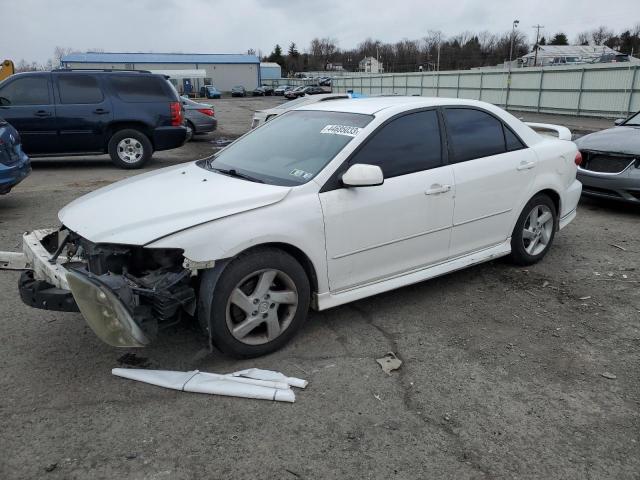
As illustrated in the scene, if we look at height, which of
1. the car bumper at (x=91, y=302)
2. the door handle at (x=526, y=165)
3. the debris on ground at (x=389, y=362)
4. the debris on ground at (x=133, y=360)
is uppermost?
the door handle at (x=526, y=165)

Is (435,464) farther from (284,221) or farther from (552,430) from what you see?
(284,221)

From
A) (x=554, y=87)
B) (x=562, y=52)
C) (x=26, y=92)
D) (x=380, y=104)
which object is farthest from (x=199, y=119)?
(x=562, y=52)

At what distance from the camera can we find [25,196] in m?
8.41

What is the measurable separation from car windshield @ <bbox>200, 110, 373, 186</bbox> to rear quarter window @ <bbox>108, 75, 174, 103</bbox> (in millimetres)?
7107

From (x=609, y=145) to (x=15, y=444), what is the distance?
25.0 feet

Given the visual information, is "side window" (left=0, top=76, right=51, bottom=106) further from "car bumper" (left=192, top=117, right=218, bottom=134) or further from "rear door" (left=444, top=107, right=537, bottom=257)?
"rear door" (left=444, top=107, right=537, bottom=257)

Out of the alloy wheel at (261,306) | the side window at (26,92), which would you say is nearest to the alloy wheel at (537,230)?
the alloy wheel at (261,306)

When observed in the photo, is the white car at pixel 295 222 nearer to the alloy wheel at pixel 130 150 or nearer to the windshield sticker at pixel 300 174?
the windshield sticker at pixel 300 174

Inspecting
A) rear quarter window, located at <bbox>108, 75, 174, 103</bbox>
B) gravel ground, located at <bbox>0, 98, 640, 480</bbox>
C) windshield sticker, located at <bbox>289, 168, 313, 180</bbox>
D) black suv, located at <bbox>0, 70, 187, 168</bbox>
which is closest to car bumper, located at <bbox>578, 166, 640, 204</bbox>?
gravel ground, located at <bbox>0, 98, 640, 480</bbox>

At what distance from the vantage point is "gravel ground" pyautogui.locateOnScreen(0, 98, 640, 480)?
2.56 meters

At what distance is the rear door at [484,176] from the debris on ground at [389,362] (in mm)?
1231

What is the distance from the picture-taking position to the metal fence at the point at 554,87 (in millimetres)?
22781

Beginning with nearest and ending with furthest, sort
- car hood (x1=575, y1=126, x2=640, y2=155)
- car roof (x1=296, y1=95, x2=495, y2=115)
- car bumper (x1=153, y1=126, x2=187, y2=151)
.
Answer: car roof (x1=296, y1=95, x2=495, y2=115), car hood (x1=575, y1=126, x2=640, y2=155), car bumper (x1=153, y1=126, x2=187, y2=151)

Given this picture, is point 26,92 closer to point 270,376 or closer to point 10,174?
point 10,174
